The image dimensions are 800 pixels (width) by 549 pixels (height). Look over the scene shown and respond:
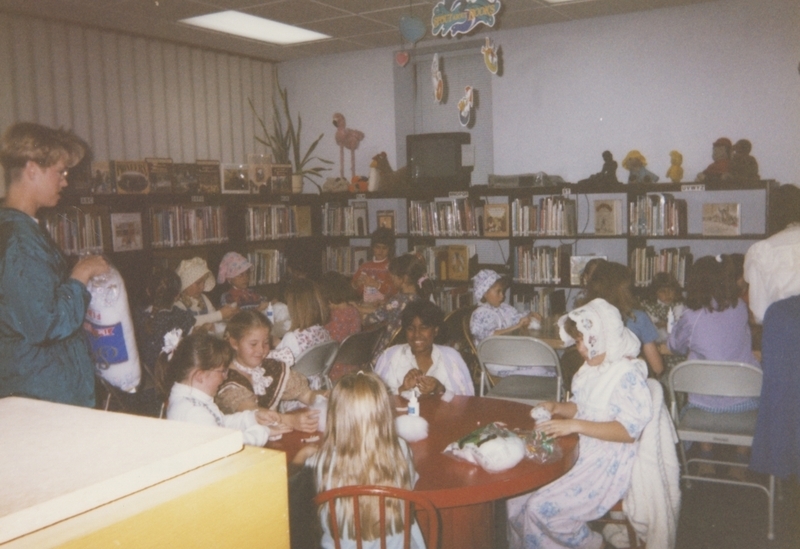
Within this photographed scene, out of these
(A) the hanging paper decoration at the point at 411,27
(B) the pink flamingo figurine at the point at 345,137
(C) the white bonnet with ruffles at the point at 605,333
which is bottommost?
(C) the white bonnet with ruffles at the point at 605,333

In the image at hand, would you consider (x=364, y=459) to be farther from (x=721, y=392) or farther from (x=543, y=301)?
(x=543, y=301)

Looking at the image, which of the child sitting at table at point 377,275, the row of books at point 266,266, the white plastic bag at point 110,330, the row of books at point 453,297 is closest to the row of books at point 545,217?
the row of books at point 453,297

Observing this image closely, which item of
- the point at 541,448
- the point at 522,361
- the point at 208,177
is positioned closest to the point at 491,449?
the point at 541,448

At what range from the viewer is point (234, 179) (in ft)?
19.7

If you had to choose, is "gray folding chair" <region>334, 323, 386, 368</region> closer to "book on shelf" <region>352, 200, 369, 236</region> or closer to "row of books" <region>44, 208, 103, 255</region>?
"row of books" <region>44, 208, 103, 255</region>

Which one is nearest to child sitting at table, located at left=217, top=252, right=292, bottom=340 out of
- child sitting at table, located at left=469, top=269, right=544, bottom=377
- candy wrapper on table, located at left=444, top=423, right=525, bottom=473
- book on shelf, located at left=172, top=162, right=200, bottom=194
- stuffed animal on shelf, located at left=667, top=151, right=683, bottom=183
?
book on shelf, located at left=172, top=162, right=200, bottom=194

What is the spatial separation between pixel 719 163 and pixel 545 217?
1.47 m

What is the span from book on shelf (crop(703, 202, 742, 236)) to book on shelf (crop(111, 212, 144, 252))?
4597 millimetres

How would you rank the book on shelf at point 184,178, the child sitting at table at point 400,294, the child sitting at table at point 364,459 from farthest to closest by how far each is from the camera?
1. the book on shelf at point 184,178
2. the child sitting at table at point 400,294
3. the child sitting at table at point 364,459

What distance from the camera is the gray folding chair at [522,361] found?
Answer: 3.80 meters

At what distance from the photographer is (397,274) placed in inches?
205

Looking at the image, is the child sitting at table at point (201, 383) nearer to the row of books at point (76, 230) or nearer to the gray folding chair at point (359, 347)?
the gray folding chair at point (359, 347)

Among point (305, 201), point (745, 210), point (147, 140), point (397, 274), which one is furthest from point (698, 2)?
point (147, 140)

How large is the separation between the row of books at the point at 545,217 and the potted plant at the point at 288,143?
86.4 inches
